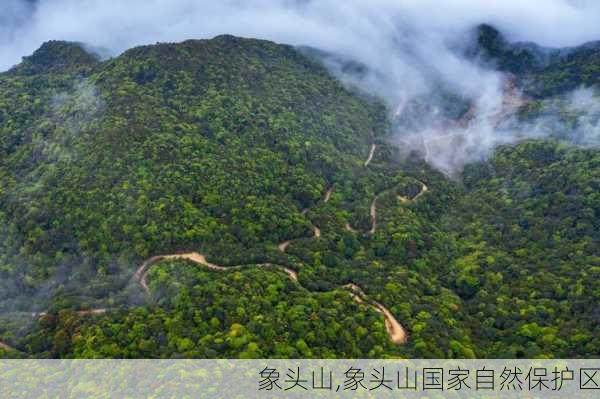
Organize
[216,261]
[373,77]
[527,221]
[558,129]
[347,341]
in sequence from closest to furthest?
1. [347,341]
2. [216,261]
3. [527,221]
4. [558,129]
5. [373,77]

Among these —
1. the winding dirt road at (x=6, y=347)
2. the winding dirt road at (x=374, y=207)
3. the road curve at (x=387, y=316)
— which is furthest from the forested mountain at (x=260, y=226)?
the winding dirt road at (x=6, y=347)

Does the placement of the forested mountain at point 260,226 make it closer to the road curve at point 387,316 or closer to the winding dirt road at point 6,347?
the road curve at point 387,316

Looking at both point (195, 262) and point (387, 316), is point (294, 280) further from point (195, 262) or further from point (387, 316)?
point (195, 262)

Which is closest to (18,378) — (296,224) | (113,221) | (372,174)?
(113,221)

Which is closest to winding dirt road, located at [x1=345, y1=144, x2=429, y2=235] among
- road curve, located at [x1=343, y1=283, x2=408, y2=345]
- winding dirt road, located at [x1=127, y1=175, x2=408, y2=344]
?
winding dirt road, located at [x1=127, y1=175, x2=408, y2=344]

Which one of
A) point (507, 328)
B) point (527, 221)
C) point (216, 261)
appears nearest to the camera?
point (507, 328)

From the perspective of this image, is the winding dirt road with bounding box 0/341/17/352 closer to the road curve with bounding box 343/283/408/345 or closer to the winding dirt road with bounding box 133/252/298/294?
Result: the winding dirt road with bounding box 133/252/298/294

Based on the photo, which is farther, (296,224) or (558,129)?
(558,129)

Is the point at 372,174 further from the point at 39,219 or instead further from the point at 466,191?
the point at 39,219

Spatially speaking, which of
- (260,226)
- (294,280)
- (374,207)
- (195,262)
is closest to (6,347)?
(195,262)
